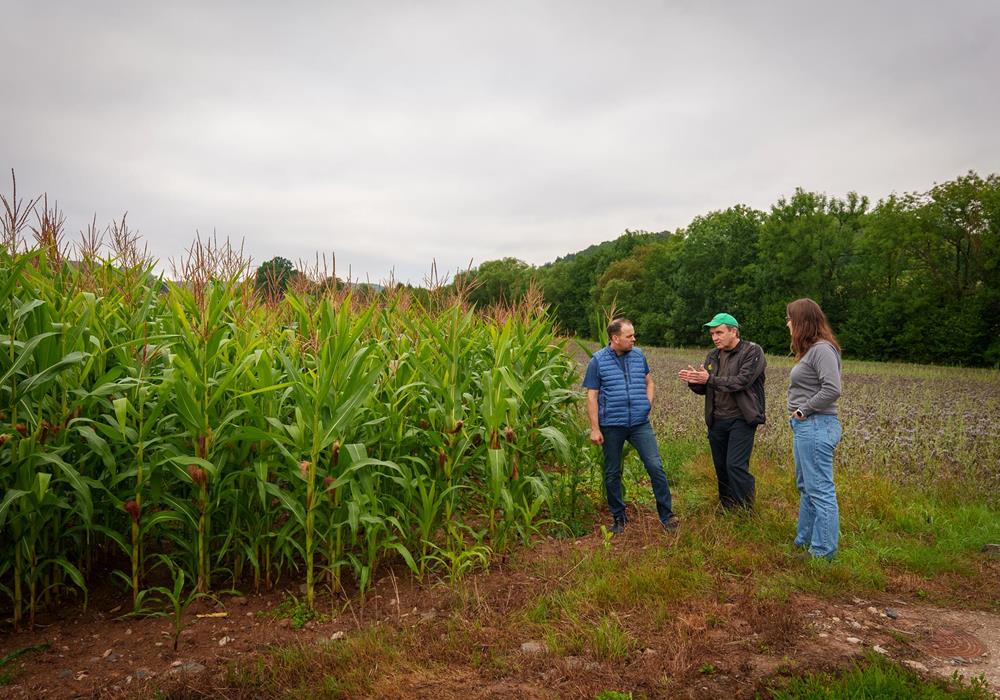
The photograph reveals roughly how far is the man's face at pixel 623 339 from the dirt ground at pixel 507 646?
2.27m

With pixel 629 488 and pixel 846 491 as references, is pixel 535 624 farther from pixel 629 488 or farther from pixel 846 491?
pixel 846 491

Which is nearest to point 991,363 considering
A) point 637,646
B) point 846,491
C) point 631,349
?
point 846,491

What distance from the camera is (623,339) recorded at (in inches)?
213

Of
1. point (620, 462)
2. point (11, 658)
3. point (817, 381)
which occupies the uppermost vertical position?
point (817, 381)

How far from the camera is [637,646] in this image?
137 inches

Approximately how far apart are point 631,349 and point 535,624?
273cm

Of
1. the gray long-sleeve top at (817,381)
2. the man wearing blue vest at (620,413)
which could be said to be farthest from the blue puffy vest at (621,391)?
the gray long-sleeve top at (817,381)

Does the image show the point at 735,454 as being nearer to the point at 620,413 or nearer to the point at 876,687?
the point at 620,413

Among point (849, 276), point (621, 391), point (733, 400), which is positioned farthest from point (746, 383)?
point (849, 276)

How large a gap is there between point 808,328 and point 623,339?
1.47 meters

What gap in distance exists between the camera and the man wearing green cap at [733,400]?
5.28 m

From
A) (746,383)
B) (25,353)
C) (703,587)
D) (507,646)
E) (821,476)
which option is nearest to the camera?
(25,353)

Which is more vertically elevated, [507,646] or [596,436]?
[596,436]

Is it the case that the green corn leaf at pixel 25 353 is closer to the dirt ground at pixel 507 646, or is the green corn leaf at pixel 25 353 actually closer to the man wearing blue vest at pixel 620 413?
the dirt ground at pixel 507 646
